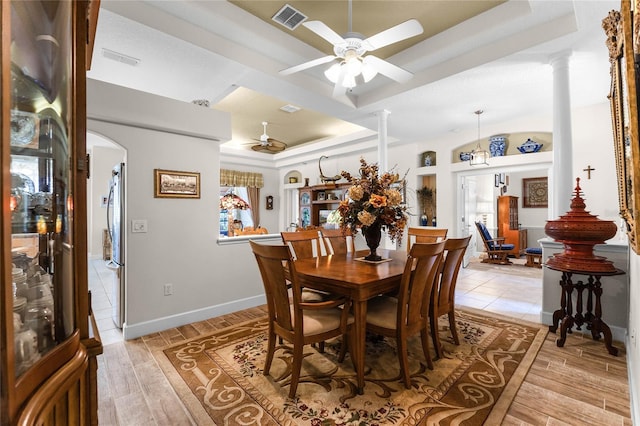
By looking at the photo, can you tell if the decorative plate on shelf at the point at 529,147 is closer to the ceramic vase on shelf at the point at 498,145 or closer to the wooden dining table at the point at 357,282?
the ceramic vase on shelf at the point at 498,145

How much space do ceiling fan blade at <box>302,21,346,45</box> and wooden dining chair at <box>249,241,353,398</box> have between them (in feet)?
5.10

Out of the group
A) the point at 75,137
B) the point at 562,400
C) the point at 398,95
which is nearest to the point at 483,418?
the point at 562,400

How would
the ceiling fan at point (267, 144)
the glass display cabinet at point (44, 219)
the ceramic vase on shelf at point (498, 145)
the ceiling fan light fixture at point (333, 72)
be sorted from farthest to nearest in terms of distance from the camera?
1. the ceiling fan at point (267, 144)
2. the ceramic vase on shelf at point (498, 145)
3. the ceiling fan light fixture at point (333, 72)
4. the glass display cabinet at point (44, 219)

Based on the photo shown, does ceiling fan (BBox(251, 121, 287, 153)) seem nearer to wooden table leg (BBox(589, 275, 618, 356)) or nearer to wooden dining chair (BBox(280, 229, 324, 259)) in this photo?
wooden dining chair (BBox(280, 229, 324, 259))

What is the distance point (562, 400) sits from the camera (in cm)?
193

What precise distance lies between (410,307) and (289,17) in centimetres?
270

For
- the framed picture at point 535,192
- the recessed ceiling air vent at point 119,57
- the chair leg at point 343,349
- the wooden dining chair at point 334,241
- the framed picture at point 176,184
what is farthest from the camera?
the framed picture at point 535,192

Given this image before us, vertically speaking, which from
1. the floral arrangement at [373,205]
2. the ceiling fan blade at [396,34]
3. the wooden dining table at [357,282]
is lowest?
the wooden dining table at [357,282]

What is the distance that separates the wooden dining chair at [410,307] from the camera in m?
1.97

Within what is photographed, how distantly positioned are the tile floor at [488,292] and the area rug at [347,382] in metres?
0.84

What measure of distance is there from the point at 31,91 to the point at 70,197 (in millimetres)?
371

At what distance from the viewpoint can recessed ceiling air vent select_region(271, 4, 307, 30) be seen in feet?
8.67

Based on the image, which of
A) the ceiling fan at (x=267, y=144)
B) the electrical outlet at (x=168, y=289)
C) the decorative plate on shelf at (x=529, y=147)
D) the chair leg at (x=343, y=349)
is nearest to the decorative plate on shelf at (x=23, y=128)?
the chair leg at (x=343, y=349)

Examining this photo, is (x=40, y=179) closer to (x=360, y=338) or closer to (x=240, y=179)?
(x=360, y=338)
